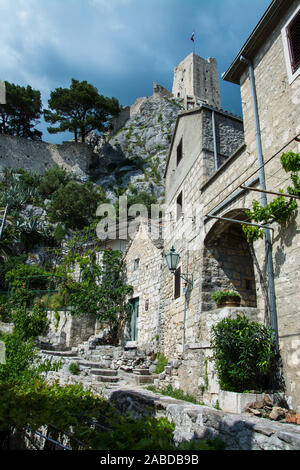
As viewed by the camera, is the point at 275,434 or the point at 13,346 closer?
the point at 275,434

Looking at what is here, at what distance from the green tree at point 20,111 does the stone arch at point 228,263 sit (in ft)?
116

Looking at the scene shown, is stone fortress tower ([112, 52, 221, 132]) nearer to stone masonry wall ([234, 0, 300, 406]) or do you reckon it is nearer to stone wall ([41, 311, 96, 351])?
stone wall ([41, 311, 96, 351])

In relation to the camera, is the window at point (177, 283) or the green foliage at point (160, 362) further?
the window at point (177, 283)

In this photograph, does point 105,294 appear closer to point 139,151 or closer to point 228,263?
point 228,263

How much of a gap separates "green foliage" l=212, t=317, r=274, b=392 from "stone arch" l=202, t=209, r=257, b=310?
2230 millimetres

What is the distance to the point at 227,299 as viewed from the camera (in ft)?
20.0

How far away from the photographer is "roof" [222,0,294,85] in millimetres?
5535

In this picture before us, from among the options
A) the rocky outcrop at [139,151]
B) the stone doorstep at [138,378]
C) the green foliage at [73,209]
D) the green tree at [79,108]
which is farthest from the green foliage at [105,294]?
the green tree at [79,108]

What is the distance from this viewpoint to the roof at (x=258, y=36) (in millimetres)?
5535

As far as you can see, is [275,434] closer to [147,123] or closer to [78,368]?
[78,368]

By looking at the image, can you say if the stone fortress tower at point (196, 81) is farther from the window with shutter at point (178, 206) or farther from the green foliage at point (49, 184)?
the window with shutter at point (178, 206)
